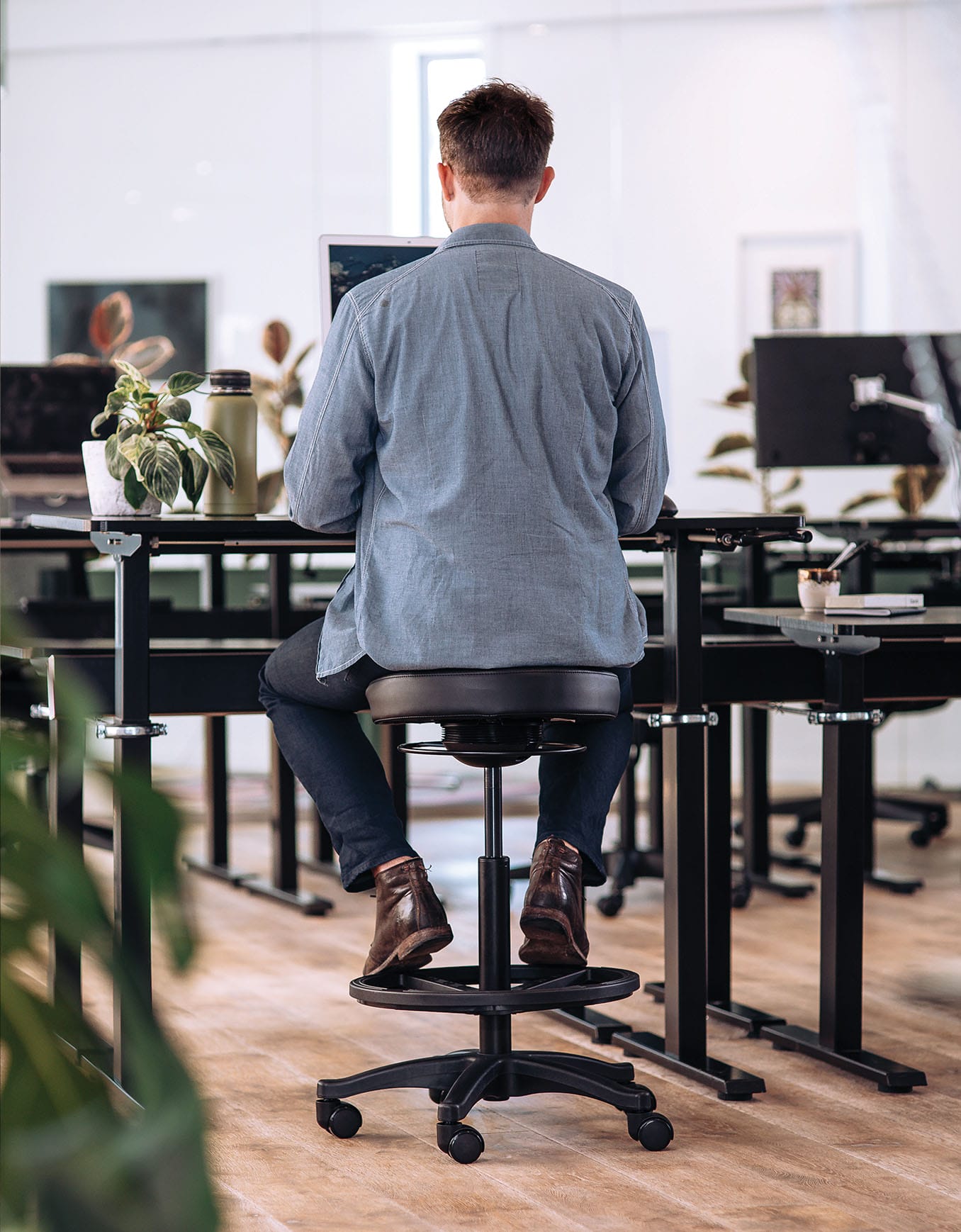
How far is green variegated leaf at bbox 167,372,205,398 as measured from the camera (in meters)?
2.30

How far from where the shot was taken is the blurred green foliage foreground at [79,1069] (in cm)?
25

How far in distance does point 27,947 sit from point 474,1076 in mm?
1830

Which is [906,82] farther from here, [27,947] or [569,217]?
[27,947]

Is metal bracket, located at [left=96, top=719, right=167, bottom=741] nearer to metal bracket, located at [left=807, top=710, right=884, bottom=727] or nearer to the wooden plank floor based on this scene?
the wooden plank floor

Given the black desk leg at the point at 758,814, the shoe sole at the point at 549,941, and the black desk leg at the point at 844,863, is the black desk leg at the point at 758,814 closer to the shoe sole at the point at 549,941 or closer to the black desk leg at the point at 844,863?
the black desk leg at the point at 844,863

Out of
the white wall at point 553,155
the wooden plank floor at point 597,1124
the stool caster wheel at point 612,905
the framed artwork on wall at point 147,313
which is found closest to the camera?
the wooden plank floor at point 597,1124

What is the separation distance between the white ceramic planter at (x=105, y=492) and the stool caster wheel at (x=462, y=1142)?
91 centimetres

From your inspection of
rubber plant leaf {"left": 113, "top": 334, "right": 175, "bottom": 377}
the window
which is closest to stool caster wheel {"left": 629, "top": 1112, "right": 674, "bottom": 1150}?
rubber plant leaf {"left": 113, "top": 334, "right": 175, "bottom": 377}

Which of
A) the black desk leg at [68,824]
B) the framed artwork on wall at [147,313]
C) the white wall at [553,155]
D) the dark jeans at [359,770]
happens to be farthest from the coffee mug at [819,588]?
the framed artwork on wall at [147,313]

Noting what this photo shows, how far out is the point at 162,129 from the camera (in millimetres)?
5926

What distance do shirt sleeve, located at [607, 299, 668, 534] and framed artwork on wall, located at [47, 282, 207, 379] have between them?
4125 mm

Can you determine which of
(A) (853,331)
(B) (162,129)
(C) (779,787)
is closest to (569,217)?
(A) (853,331)

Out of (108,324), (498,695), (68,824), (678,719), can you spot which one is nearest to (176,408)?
(498,695)

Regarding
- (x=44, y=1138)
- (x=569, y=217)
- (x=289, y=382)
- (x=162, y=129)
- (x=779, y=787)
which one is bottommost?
(x=779, y=787)
